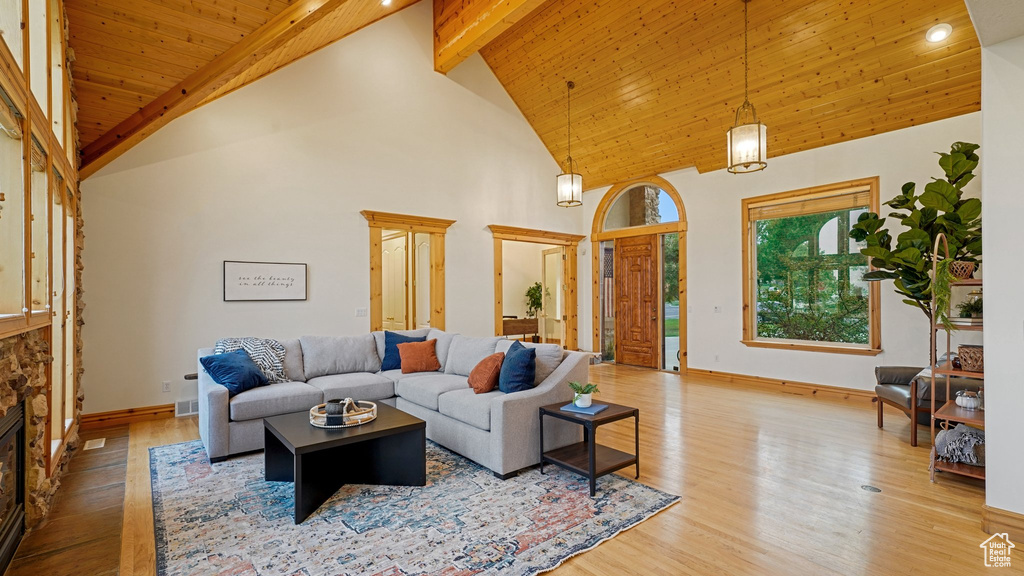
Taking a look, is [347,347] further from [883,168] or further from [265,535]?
[883,168]

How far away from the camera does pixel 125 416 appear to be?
4961 mm

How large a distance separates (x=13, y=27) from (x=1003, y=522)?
5064 mm

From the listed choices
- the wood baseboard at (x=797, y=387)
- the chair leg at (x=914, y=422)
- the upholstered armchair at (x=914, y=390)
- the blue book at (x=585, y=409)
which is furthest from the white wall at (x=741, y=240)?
the blue book at (x=585, y=409)

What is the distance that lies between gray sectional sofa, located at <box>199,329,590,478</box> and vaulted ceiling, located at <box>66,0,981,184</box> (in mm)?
2387

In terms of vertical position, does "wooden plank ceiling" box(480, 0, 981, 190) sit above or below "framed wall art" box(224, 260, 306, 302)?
above

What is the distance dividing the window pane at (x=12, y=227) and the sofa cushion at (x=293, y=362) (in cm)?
239

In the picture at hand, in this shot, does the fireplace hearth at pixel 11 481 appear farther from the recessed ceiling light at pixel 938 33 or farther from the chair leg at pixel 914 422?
the recessed ceiling light at pixel 938 33

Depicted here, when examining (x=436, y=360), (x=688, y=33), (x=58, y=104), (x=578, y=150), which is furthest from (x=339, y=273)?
(x=688, y=33)

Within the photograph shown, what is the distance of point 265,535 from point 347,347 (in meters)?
2.57

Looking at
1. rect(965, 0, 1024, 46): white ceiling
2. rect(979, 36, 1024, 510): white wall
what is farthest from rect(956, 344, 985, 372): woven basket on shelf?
rect(965, 0, 1024, 46): white ceiling

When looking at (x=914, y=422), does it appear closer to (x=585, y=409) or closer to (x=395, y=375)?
(x=585, y=409)

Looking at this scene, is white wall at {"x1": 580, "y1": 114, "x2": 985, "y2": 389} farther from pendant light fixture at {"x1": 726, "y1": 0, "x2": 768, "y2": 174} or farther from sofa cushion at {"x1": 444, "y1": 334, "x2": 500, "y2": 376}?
sofa cushion at {"x1": 444, "y1": 334, "x2": 500, "y2": 376}

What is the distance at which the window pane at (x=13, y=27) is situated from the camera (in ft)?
6.63

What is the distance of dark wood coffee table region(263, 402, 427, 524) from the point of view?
2.90 meters
